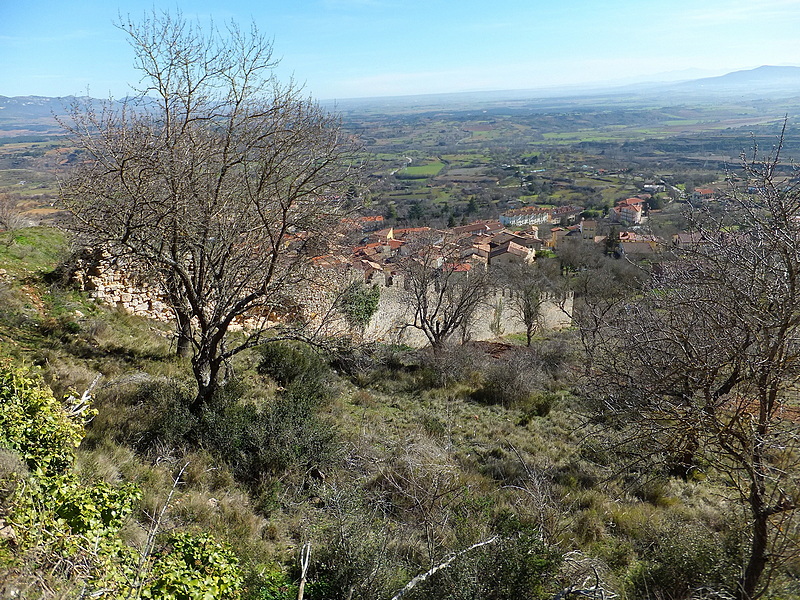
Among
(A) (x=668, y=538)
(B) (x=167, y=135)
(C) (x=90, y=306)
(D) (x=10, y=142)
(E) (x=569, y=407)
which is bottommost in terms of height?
(E) (x=569, y=407)

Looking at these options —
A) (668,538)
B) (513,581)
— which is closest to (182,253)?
(513,581)

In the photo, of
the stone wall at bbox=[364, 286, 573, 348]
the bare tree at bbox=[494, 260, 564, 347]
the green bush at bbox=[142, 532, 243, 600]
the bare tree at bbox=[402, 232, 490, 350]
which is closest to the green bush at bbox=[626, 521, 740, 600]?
the green bush at bbox=[142, 532, 243, 600]

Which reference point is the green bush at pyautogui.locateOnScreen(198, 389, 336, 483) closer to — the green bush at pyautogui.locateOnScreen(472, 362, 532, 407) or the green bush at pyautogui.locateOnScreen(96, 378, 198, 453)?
the green bush at pyautogui.locateOnScreen(96, 378, 198, 453)

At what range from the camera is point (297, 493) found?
576cm

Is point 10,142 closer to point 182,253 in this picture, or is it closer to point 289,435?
point 182,253

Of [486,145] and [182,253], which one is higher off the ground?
[486,145]

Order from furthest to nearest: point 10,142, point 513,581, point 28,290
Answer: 1. point 10,142
2. point 28,290
3. point 513,581

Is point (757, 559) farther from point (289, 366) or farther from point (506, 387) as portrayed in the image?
point (506, 387)

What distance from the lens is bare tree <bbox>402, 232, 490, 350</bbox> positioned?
1570 centimetres

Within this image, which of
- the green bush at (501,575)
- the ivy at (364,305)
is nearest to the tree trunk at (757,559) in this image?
the green bush at (501,575)

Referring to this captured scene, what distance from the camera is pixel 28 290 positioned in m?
9.38

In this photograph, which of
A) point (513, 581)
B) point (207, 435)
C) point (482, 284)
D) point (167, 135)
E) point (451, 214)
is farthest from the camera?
point (451, 214)

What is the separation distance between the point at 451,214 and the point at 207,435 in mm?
51608

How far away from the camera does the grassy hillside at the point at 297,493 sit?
3.20 m
